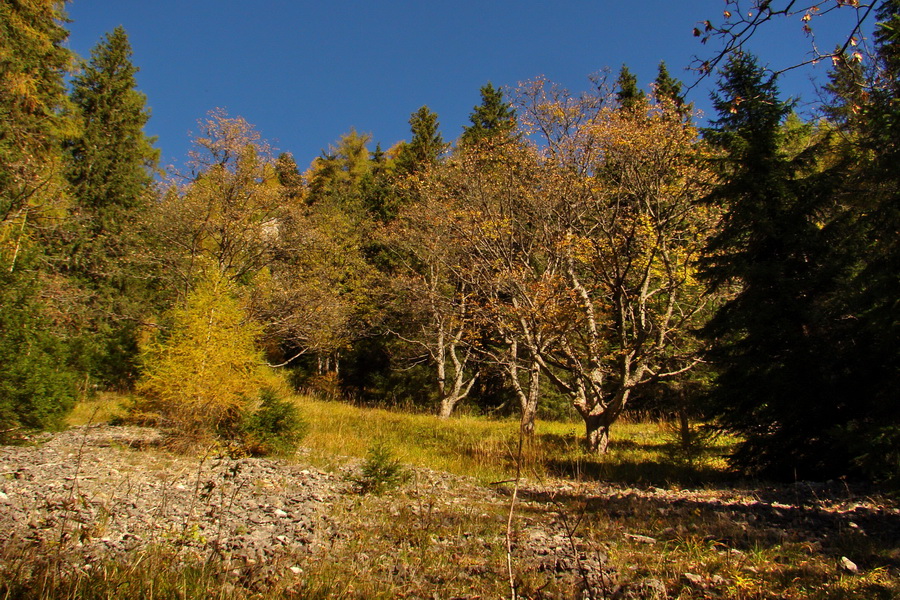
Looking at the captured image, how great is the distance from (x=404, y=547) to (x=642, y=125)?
32.8 ft

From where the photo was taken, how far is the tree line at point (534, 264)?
21.5ft

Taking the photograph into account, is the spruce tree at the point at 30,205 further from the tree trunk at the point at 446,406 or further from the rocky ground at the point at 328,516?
the tree trunk at the point at 446,406

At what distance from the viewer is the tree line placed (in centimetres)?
655

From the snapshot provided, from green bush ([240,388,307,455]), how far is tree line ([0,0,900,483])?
0.71ft

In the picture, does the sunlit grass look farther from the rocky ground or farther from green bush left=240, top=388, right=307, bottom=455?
the rocky ground

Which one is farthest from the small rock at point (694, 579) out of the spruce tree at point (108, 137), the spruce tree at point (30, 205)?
the spruce tree at point (108, 137)

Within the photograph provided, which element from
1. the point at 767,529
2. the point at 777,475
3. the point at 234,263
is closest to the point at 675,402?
the point at 777,475

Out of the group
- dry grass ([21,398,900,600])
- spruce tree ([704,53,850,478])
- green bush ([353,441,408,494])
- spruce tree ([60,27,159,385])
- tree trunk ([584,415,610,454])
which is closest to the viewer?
dry grass ([21,398,900,600])

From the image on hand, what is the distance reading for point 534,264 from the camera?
17.5 metres

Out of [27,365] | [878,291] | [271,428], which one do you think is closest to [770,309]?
[878,291]

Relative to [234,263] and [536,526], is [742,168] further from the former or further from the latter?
[234,263]

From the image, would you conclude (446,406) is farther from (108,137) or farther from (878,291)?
(108,137)

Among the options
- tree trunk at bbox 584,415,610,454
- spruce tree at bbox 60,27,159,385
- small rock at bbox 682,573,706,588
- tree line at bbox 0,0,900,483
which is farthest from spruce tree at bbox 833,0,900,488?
spruce tree at bbox 60,27,159,385

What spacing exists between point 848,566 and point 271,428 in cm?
816
